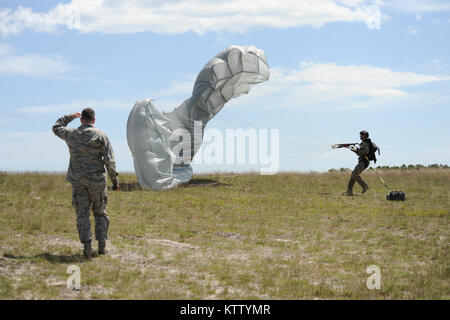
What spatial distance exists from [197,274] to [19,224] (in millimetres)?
4868

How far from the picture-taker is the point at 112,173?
7.71 metres

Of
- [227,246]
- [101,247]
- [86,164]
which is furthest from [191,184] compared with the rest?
[86,164]

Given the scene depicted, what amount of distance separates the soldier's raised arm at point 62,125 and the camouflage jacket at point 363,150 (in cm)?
1393

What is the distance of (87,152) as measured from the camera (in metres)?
7.66

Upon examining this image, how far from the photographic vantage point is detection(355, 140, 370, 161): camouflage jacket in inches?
760

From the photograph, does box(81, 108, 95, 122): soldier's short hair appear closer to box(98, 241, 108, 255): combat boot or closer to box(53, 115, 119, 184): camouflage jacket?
box(53, 115, 119, 184): camouflage jacket

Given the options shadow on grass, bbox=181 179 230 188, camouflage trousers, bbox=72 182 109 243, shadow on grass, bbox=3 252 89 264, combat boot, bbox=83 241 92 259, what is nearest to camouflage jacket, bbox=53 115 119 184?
camouflage trousers, bbox=72 182 109 243

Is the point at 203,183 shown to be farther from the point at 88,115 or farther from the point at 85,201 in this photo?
the point at 88,115

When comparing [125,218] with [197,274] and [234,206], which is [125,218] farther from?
[197,274]

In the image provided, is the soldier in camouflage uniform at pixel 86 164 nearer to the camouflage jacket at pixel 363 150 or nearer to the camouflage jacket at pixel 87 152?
the camouflage jacket at pixel 87 152

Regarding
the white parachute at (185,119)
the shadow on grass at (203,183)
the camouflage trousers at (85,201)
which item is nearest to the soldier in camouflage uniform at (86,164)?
the camouflage trousers at (85,201)

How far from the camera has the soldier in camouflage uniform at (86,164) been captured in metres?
7.63
